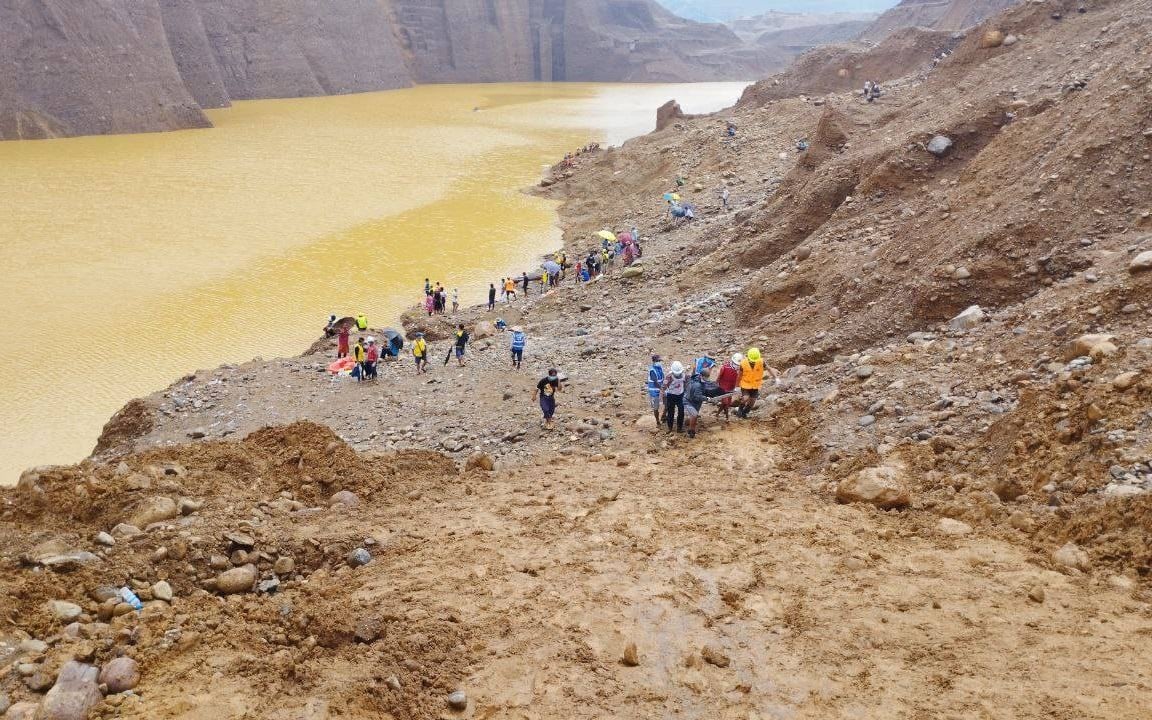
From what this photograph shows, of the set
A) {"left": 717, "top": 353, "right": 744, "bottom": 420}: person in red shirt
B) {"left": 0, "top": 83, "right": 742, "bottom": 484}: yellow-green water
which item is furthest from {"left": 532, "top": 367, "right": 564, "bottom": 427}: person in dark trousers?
{"left": 0, "top": 83, "right": 742, "bottom": 484}: yellow-green water

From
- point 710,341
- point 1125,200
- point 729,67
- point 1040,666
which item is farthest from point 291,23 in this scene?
point 1040,666

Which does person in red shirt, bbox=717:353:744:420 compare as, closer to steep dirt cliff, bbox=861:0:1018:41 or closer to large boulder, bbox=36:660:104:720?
large boulder, bbox=36:660:104:720

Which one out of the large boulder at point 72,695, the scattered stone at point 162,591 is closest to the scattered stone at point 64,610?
the scattered stone at point 162,591

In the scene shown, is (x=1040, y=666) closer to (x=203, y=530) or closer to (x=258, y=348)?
(x=203, y=530)

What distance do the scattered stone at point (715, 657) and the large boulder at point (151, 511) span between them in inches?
197

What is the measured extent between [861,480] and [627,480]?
2439mm

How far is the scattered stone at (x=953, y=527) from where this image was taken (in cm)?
682

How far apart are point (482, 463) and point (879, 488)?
4660 mm

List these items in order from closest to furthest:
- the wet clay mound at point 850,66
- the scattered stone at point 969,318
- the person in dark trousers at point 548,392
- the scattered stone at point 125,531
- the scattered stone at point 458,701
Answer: the scattered stone at point 458,701 → the scattered stone at point 125,531 → the scattered stone at point 969,318 → the person in dark trousers at point 548,392 → the wet clay mound at point 850,66

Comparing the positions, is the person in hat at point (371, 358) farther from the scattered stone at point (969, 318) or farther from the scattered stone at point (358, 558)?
the scattered stone at point (969, 318)

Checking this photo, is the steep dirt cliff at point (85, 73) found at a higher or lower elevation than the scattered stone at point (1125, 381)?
higher

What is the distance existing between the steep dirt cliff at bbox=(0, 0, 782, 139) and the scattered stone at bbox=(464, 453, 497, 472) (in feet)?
151

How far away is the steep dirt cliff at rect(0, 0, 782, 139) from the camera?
4578cm

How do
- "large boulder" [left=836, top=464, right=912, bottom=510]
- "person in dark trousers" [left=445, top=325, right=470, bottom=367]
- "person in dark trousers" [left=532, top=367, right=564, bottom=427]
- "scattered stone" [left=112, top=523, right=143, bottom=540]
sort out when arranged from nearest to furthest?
"scattered stone" [left=112, top=523, right=143, bottom=540] → "large boulder" [left=836, top=464, right=912, bottom=510] → "person in dark trousers" [left=532, top=367, right=564, bottom=427] → "person in dark trousers" [left=445, top=325, right=470, bottom=367]
